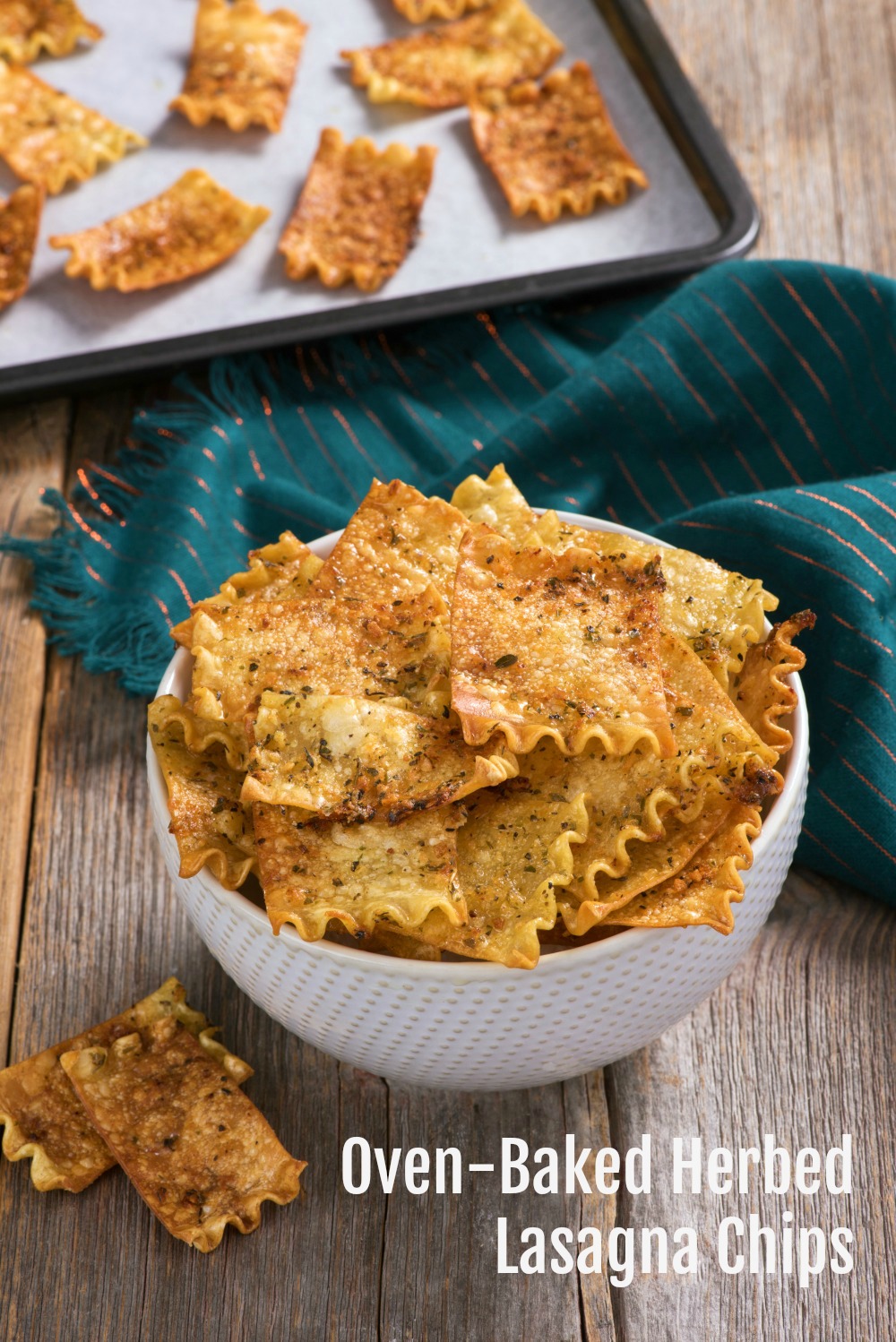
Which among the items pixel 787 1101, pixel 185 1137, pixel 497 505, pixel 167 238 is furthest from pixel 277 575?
pixel 167 238

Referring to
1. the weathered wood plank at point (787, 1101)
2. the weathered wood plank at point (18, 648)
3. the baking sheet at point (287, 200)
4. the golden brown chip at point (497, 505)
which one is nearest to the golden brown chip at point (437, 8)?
the baking sheet at point (287, 200)

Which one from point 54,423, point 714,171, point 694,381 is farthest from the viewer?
point 714,171

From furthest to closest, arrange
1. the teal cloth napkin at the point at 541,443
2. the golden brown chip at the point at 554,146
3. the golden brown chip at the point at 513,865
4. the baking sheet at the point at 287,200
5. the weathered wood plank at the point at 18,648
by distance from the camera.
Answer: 1. the golden brown chip at the point at 554,146
2. the baking sheet at the point at 287,200
3. the teal cloth napkin at the point at 541,443
4. the weathered wood plank at the point at 18,648
5. the golden brown chip at the point at 513,865

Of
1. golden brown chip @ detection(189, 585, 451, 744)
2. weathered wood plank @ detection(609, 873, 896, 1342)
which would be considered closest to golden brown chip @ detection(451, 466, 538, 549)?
golden brown chip @ detection(189, 585, 451, 744)

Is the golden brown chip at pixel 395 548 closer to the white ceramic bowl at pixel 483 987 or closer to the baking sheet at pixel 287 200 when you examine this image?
the white ceramic bowl at pixel 483 987

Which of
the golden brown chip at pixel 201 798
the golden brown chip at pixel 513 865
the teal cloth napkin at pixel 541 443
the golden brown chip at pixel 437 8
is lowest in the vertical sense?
the teal cloth napkin at pixel 541 443

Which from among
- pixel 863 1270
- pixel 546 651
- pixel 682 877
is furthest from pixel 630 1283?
pixel 546 651

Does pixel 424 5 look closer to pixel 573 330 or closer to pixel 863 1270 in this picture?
pixel 573 330
